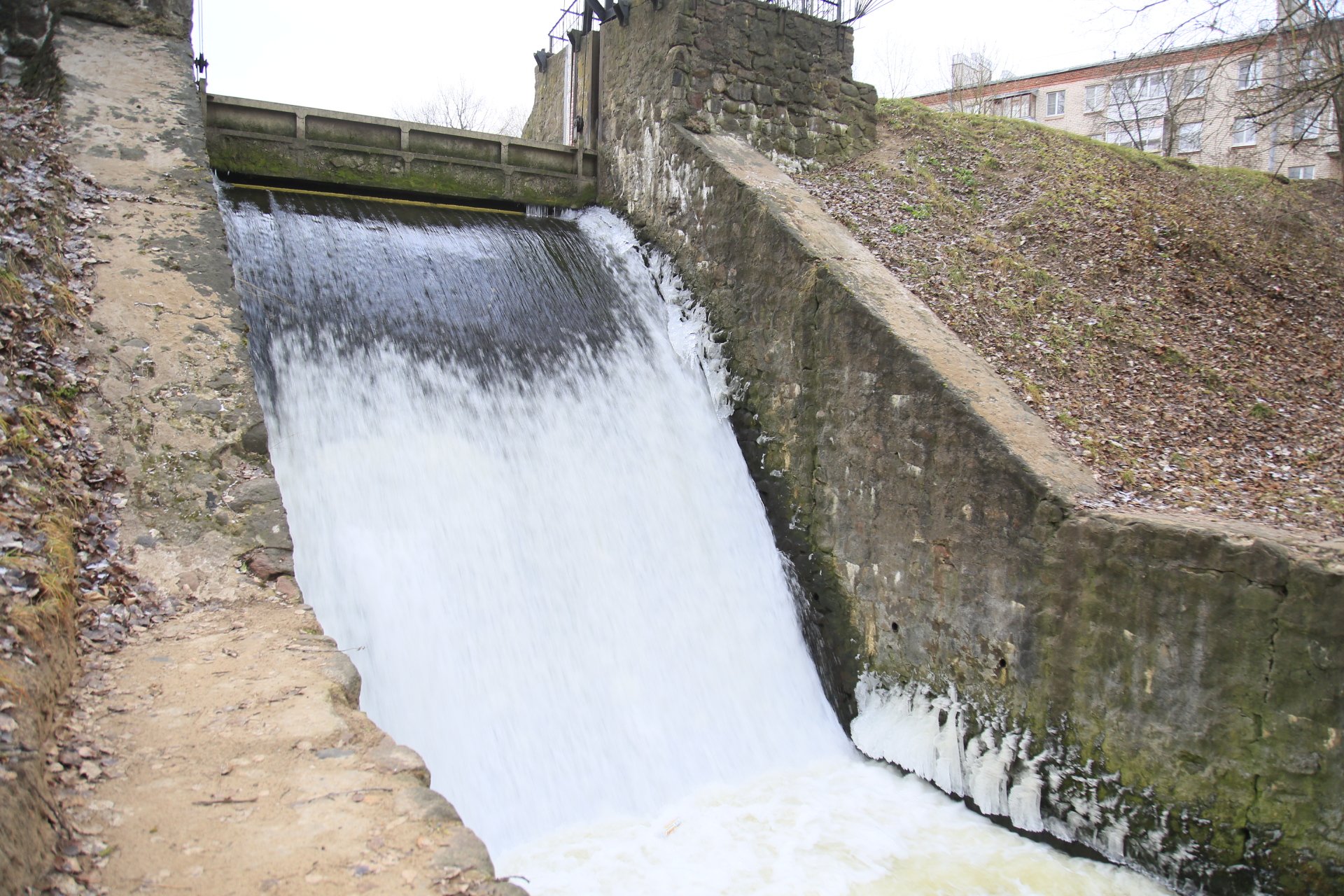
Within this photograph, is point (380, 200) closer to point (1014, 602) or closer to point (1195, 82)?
point (1014, 602)

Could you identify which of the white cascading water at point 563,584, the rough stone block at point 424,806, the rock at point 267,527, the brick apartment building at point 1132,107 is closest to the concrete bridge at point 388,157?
the white cascading water at point 563,584

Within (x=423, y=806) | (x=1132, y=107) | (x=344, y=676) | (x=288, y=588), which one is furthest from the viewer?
(x=1132, y=107)

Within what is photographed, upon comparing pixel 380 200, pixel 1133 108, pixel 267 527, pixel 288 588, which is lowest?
pixel 288 588

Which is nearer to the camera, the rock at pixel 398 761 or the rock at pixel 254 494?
the rock at pixel 398 761

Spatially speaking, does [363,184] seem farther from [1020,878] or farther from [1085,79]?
[1085,79]

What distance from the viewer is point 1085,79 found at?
33.0 m

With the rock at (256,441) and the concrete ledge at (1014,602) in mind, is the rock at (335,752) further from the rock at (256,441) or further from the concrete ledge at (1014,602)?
the concrete ledge at (1014,602)

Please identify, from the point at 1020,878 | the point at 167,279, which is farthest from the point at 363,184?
the point at 1020,878

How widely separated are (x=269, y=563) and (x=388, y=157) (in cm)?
666

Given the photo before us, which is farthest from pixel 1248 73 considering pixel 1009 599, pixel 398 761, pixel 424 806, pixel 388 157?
pixel 424 806

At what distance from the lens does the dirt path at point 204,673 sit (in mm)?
2615

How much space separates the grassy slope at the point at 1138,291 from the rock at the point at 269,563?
501 cm

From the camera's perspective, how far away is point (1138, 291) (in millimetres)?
8578

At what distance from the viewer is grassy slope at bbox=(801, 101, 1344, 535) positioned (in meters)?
6.16
